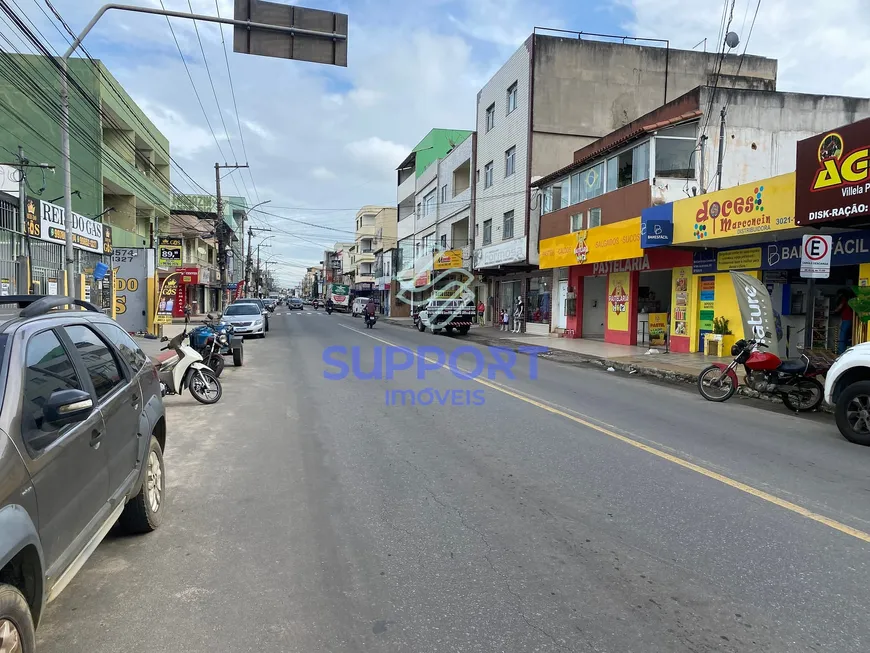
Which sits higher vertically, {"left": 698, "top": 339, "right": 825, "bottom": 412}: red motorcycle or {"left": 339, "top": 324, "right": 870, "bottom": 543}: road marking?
{"left": 698, "top": 339, "right": 825, "bottom": 412}: red motorcycle

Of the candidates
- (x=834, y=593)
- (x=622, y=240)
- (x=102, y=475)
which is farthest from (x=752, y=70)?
(x=102, y=475)

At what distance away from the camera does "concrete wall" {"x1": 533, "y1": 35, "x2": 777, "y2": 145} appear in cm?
2842

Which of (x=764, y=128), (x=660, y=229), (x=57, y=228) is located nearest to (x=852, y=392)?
(x=660, y=229)

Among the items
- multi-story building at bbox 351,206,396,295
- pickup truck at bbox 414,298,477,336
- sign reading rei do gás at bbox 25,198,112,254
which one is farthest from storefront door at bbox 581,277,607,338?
multi-story building at bbox 351,206,396,295

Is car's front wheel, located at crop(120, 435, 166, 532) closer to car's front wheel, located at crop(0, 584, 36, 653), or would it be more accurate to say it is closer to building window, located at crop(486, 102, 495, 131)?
car's front wheel, located at crop(0, 584, 36, 653)

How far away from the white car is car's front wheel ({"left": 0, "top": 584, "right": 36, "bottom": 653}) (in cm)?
875

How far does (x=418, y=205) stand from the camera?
5225 cm

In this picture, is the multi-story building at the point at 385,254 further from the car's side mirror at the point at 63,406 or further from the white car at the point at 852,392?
the car's side mirror at the point at 63,406

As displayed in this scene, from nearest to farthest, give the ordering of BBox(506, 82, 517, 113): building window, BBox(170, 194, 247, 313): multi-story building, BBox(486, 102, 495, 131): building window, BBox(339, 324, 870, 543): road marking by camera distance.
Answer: BBox(339, 324, 870, 543): road marking, BBox(506, 82, 517, 113): building window, BBox(486, 102, 495, 131): building window, BBox(170, 194, 247, 313): multi-story building

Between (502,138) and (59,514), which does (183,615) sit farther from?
(502,138)

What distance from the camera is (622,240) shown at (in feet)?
65.5

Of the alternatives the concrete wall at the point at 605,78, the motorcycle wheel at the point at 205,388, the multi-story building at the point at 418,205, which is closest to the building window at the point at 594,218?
the concrete wall at the point at 605,78

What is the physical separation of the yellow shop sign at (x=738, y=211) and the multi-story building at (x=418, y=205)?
3013cm

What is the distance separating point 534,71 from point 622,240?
497 inches
